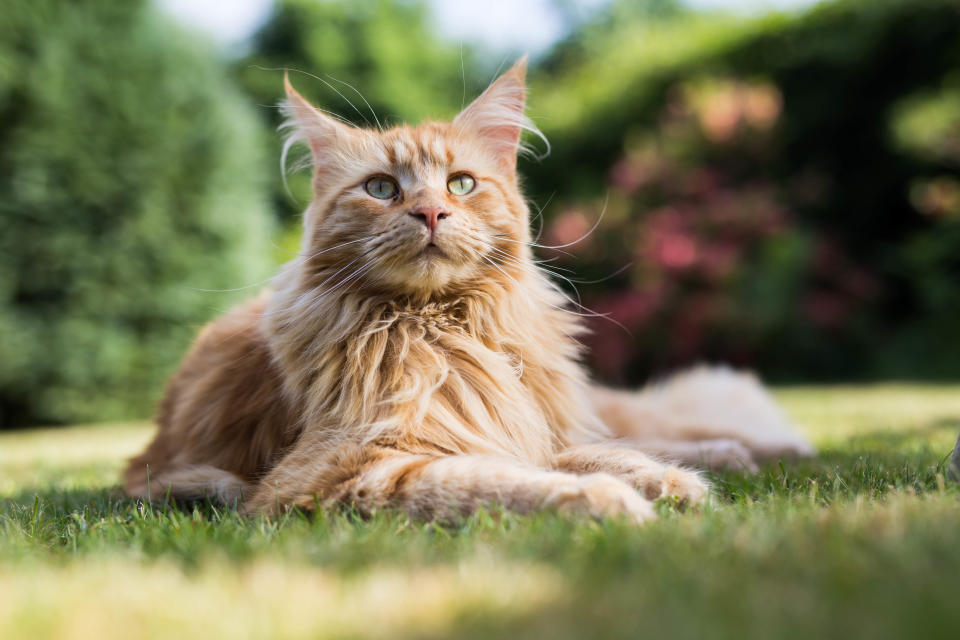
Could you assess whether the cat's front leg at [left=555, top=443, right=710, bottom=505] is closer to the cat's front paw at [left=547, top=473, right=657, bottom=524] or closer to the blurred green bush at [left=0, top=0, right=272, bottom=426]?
the cat's front paw at [left=547, top=473, right=657, bottom=524]

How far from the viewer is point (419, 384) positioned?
6.61ft

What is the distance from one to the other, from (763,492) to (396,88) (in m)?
11.0

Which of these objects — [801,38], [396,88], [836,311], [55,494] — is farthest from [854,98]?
[55,494]

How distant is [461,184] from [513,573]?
1393 millimetres

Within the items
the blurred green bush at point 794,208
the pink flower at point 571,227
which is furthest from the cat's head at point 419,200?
the pink flower at point 571,227

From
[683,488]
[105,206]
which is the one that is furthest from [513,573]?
[105,206]

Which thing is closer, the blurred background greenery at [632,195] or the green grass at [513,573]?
the green grass at [513,573]

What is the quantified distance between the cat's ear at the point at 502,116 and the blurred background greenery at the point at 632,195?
3.47m

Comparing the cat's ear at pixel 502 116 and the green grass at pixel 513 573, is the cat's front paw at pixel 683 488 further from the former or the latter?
the cat's ear at pixel 502 116

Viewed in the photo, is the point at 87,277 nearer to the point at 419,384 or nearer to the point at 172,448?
the point at 172,448

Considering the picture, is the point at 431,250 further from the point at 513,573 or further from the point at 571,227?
the point at 571,227

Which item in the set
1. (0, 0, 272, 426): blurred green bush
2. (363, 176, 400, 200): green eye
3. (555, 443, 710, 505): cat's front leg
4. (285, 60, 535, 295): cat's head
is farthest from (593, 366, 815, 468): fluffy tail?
(0, 0, 272, 426): blurred green bush

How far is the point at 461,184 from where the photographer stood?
7.57 ft

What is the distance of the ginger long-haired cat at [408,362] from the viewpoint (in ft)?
6.06
